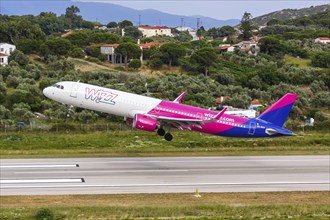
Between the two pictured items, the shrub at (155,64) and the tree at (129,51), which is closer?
the shrub at (155,64)

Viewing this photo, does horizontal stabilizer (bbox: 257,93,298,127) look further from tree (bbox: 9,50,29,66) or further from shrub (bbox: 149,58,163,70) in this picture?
shrub (bbox: 149,58,163,70)

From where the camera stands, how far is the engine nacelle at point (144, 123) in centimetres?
4053

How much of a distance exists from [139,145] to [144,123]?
11.7m

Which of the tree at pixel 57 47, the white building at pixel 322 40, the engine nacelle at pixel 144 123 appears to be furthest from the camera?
the white building at pixel 322 40

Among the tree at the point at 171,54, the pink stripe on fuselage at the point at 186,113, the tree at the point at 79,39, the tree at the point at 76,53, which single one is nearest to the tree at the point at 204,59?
the tree at the point at 171,54

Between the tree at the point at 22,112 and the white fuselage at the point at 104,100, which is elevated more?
the white fuselage at the point at 104,100

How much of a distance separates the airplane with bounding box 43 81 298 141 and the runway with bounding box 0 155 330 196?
266 centimetres

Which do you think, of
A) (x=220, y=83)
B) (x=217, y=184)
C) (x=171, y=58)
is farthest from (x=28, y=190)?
(x=171, y=58)

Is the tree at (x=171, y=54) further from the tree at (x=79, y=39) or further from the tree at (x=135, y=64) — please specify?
the tree at (x=79, y=39)

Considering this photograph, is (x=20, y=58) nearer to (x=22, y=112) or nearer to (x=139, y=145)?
(x=22, y=112)

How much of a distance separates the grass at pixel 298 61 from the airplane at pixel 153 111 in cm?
8947

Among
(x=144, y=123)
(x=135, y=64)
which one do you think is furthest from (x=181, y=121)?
(x=135, y=64)

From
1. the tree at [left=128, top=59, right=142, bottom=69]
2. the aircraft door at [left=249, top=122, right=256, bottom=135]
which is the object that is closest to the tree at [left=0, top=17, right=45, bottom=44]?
the tree at [left=128, top=59, right=142, bottom=69]

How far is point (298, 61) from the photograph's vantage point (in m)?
136
